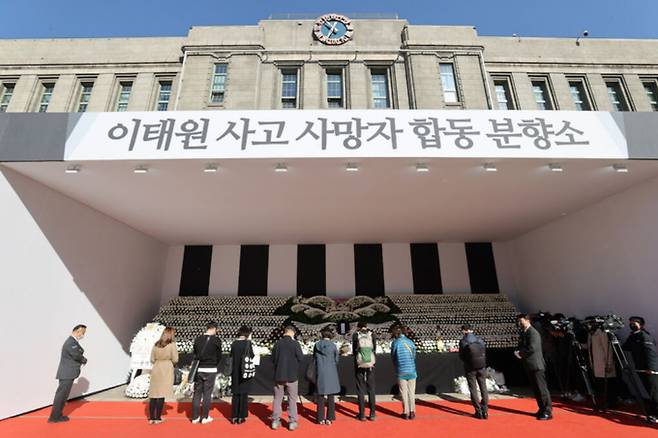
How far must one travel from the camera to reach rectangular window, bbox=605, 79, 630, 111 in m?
13.2

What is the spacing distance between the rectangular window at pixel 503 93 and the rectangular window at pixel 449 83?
2.29 m

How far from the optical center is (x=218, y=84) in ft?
40.4

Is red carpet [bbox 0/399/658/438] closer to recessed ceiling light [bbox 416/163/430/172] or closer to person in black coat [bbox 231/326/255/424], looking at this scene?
person in black coat [bbox 231/326/255/424]

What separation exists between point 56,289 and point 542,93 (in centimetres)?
1844

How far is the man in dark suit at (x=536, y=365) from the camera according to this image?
4.40 meters

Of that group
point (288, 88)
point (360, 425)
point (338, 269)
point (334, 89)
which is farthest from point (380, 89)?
point (360, 425)

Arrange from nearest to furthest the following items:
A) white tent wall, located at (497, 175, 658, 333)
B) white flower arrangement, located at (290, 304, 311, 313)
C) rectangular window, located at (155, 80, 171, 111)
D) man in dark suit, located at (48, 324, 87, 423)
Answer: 1. man in dark suit, located at (48, 324, 87, 423)
2. white tent wall, located at (497, 175, 658, 333)
3. white flower arrangement, located at (290, 304, 311, 313)
4. rectangular window, located at (155, 80, 171, 111)

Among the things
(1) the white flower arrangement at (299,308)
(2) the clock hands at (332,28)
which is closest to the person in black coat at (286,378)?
(1) the white flower arrangement at (299,308)

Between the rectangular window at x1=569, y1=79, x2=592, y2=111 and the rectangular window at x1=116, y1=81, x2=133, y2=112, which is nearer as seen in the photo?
the rectangular window at x1=569, y1=79, x2=592, y2=111

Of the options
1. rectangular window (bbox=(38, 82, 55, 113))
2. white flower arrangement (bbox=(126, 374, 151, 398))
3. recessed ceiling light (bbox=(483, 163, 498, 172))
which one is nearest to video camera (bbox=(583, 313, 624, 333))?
recessed ceiling light (bbox=(483, 163, 498, 172))

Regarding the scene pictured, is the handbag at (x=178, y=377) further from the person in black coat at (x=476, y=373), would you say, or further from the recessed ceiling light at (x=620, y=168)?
the recessed ceiling light at (x=620, y=168)

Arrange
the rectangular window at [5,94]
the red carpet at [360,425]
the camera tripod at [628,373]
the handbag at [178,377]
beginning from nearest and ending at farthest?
the red carpet at [360,425] < the camera tripod at [628,373] < the handbag at [178,377] < the rectangular window at [5,94]

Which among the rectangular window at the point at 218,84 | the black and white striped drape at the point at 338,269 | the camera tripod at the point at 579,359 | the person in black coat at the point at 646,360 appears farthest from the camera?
the rectangular window at the point at 218,84

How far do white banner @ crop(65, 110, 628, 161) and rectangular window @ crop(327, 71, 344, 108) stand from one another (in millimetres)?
8846
